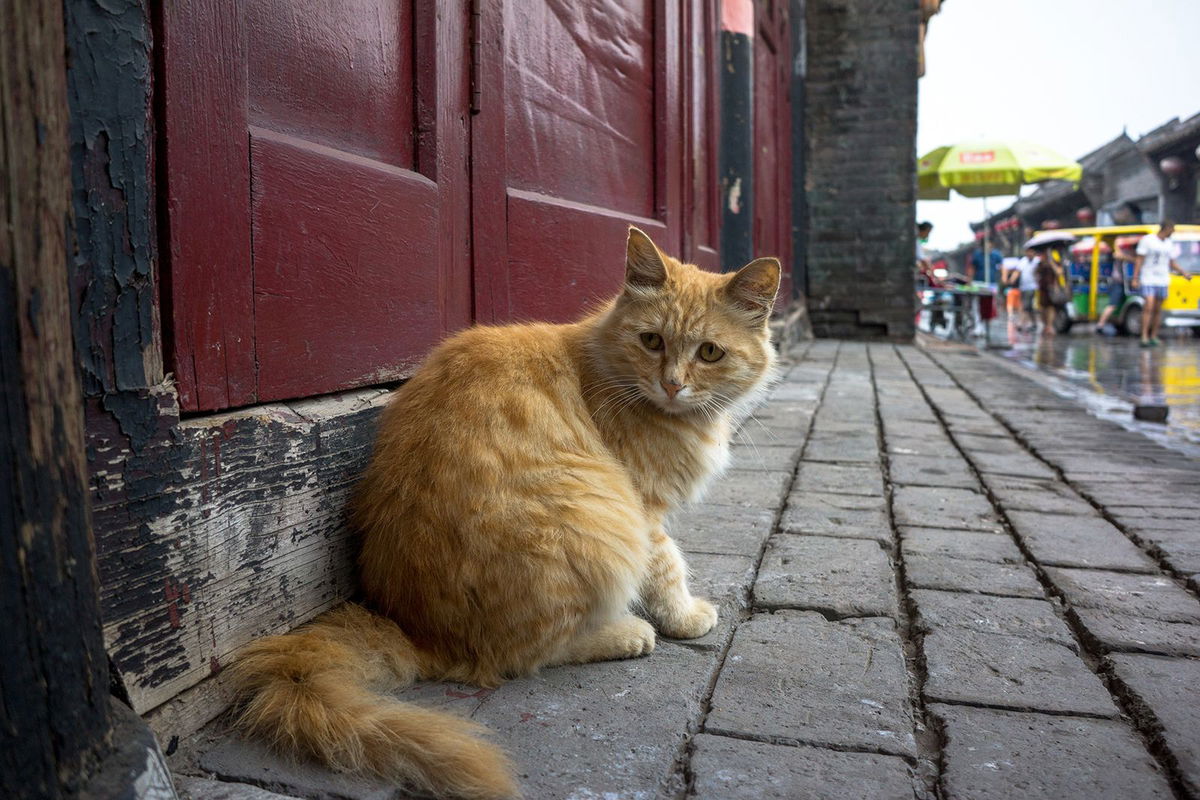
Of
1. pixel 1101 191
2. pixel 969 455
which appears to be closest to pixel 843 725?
pixel 969 455

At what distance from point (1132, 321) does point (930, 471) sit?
15822 millimetres

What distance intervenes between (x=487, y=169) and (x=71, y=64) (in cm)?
157

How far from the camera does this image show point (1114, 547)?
2848 millimetres

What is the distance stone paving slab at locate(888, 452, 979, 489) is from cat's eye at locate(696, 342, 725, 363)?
5.88 feet

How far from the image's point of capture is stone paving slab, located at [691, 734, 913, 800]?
1.46 m

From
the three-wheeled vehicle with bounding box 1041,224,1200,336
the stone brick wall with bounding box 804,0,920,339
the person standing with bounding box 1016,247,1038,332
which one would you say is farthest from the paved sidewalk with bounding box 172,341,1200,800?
the person standing with bounding box 1016,247,1038,332

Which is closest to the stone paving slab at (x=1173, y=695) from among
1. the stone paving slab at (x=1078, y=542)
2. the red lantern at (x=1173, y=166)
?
the stone paving slab at (x=1078, y=542)

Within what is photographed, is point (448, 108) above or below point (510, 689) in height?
above

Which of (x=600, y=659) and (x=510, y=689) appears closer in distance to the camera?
(x=510, y=689)

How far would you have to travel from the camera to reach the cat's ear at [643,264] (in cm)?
233

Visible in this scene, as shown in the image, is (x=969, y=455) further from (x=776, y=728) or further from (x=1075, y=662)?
(x=776, y=728)

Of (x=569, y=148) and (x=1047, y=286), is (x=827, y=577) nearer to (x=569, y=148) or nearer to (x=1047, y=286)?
(x=569, y=148)

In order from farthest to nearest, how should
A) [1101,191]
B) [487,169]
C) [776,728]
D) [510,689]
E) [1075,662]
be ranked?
[1101,191] → [487,169] → [1075,662] → [510,689] → [776,728]

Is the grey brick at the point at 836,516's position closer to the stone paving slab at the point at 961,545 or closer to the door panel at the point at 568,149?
the stone paving slab at the point at 961,545
